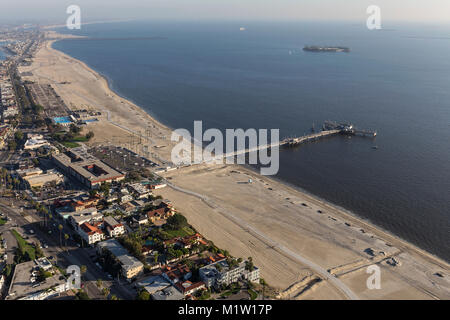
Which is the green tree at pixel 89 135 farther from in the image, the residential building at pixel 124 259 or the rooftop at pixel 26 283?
the rooftop at pixel 26 283

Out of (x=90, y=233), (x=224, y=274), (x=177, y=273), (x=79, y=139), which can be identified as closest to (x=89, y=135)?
(x=79, y=139)

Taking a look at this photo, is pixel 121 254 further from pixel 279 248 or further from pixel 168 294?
pixel 279 248

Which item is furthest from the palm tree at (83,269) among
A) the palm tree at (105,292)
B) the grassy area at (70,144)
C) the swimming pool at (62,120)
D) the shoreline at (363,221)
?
the swimming pool at (62,120)

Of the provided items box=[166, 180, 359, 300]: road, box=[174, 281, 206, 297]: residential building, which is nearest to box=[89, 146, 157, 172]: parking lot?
box=[166, 180, 359, 300]: road

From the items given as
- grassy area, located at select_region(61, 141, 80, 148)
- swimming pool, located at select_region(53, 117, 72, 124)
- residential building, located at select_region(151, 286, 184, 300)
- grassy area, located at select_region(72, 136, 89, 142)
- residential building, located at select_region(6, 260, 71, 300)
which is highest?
swimming pool, located at select_region(53, 117, 72, 124)

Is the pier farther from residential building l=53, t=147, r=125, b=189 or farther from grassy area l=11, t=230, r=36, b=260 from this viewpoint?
grassy area l=11, t=230, r=36, b=260
